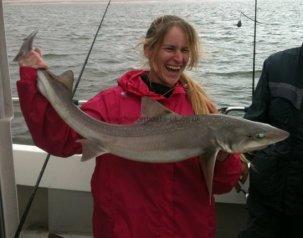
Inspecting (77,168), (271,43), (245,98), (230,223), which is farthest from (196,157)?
(271,43)

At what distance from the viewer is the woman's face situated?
2623mm

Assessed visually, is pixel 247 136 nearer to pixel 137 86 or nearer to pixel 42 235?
pixel 137 86

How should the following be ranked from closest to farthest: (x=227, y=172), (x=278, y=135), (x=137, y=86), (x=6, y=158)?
(x=278, y=135), (x=227, y=172), (x=137, y=86), (x=6, y=158)

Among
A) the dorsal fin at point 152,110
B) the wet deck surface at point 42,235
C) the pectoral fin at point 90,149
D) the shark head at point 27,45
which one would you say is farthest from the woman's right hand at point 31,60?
the wet deck surface at point 42,235

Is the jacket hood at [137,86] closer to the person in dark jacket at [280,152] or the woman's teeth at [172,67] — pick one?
the woman's teeth at [172,67]

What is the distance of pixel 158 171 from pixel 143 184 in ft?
0.35

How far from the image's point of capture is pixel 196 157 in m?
2.64

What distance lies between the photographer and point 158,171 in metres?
2.61

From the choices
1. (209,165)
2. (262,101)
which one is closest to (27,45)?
(209,165)

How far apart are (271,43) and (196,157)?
13.5 meters

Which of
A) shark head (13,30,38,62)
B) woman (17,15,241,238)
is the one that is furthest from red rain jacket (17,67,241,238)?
shark head (13,30,38,62)

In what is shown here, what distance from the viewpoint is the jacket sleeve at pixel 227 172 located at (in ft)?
8.44

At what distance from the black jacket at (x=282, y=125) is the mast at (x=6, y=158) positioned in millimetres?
1449

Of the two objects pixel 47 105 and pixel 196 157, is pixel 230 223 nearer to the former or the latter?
pixel 196 157
